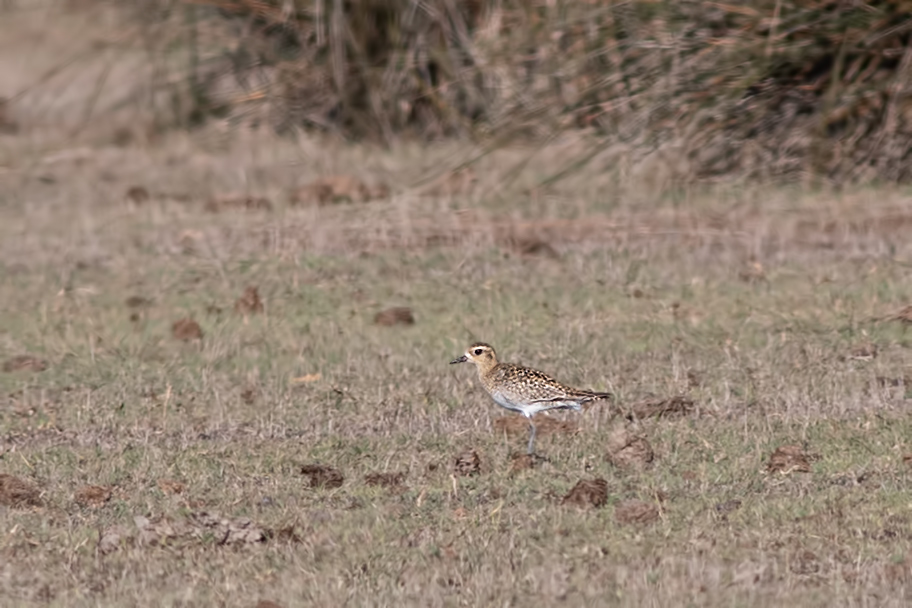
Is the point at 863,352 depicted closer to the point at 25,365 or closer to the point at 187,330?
the point at 187,330

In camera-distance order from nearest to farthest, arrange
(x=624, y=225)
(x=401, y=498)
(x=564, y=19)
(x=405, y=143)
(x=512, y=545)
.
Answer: (x=512, y=545) → (x=401, y=498) → (x=624, y=225) → (x=564, y=19) → (x=405, y=143)

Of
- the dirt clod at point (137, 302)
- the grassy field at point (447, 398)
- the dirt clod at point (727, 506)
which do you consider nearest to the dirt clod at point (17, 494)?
the grassy field at point (447, 398)

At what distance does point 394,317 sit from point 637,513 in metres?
4.48

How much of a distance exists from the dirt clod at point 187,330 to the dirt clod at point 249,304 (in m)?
0.38

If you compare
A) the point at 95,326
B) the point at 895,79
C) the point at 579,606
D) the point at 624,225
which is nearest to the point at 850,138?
the point at 895,79

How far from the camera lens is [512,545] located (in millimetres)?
6199

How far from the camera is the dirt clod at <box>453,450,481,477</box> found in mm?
7309

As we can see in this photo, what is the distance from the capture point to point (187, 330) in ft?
35.1

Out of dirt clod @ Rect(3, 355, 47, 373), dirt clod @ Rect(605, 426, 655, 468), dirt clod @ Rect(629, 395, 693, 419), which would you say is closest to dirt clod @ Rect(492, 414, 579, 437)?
dirt clod @ Rect(629, 395, 693, 419)

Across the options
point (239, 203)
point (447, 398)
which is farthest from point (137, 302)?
point (239, 203)

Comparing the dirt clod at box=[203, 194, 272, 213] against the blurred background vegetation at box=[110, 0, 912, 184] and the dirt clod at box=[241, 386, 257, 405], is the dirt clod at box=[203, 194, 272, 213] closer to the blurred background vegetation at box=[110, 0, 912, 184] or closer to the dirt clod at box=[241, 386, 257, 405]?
the blurred background vegetation at box=[110, 0, 912, 184]

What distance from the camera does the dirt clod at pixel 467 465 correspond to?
288 inches

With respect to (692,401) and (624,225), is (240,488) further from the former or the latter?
(624,225)

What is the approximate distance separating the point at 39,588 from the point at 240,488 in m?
1.35
